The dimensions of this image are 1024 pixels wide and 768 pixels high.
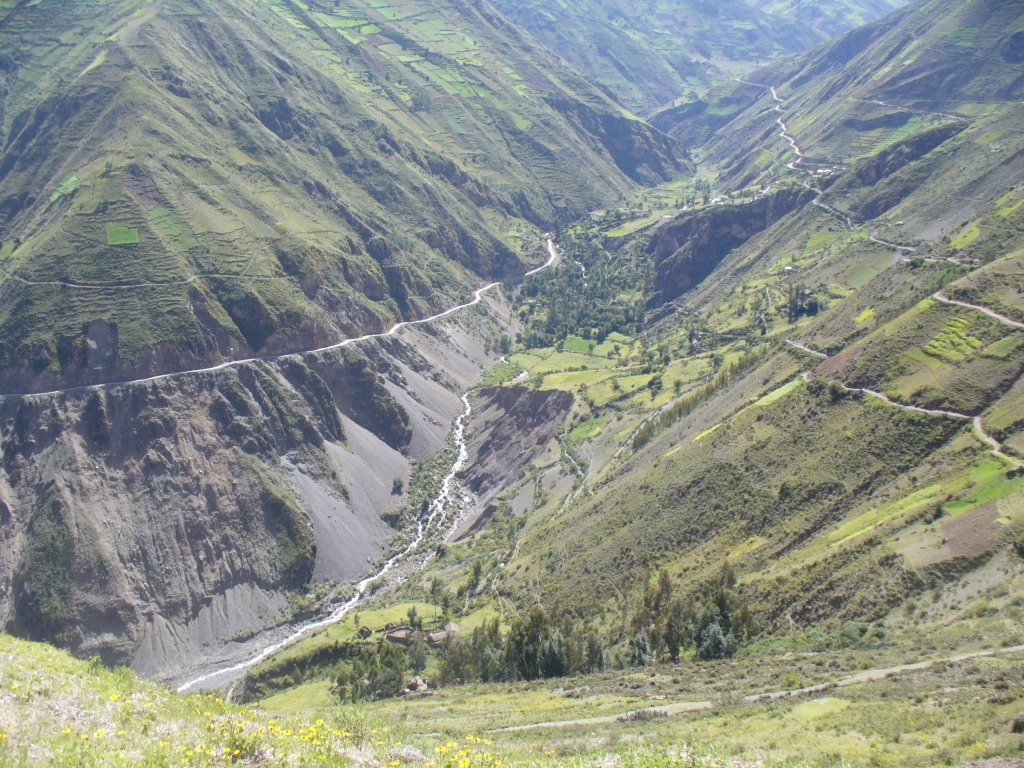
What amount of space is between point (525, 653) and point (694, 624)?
14.5 meters

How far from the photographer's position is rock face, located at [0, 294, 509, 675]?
298 feet

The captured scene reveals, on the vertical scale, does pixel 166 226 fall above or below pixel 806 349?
above

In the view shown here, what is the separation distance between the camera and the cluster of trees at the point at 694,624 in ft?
173

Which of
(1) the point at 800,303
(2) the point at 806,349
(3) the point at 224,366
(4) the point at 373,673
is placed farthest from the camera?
(1) the point at 800,303

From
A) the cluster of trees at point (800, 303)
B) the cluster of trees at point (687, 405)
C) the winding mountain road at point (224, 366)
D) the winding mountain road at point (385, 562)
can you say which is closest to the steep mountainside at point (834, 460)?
the cluster of trees at point (687, 405)

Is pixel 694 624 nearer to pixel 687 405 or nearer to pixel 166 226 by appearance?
pixel 687 405

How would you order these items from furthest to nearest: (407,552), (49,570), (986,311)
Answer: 1. (407,552)
2. (49,570)
3. (986,311)

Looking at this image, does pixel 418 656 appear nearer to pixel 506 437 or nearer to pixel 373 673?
pixel 373 673

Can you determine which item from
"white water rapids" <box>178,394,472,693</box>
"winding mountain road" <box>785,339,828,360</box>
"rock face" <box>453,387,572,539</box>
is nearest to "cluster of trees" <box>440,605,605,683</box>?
"white water rapids" <box>178,394,472,693</box>

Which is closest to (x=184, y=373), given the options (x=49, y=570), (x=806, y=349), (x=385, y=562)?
(x=49, y=570)

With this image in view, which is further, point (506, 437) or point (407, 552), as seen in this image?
point (506, 437)

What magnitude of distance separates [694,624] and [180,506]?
7584 cm

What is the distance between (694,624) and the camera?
55.1 metres

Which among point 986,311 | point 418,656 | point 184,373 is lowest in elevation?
point 418,656
